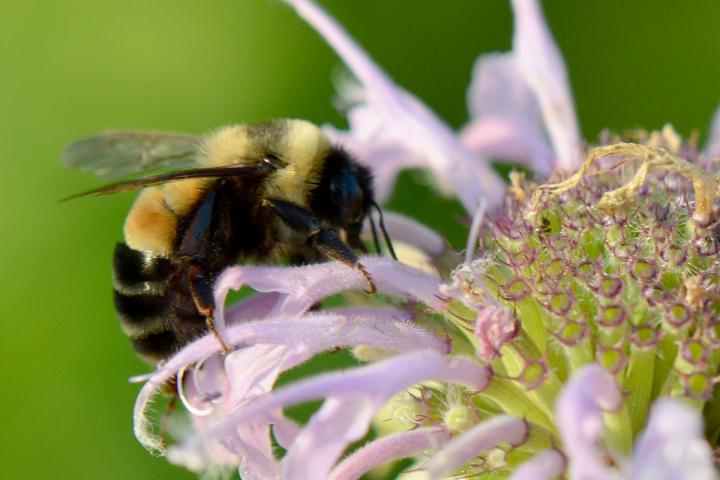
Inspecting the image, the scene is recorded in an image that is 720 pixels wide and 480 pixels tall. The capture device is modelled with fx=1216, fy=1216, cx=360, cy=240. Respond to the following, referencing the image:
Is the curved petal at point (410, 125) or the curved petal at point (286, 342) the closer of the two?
the curved petal at point (286, 342)

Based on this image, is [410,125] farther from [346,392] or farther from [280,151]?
[346,392]

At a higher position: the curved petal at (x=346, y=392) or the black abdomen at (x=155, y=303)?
the black abdomen at (x=155, y=303)

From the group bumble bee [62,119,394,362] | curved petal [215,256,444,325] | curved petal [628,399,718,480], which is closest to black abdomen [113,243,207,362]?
bumble bee [62,119,394,362]

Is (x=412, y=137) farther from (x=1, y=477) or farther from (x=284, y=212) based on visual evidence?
(x=1, y=477)

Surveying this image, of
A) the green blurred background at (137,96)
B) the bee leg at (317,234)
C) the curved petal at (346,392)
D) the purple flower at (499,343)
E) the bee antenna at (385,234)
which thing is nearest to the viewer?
the curved petal at (346,392)

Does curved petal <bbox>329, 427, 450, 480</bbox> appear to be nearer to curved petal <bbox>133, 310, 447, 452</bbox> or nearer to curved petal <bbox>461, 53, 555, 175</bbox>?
curved petal <bbox>133, 310, 447, 452</bbox>

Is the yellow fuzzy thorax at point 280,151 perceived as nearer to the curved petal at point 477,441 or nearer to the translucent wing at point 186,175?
the translucent wing at point 186,175

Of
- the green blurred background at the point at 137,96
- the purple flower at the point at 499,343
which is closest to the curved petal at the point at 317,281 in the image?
the purple flower at the point at 499,343
